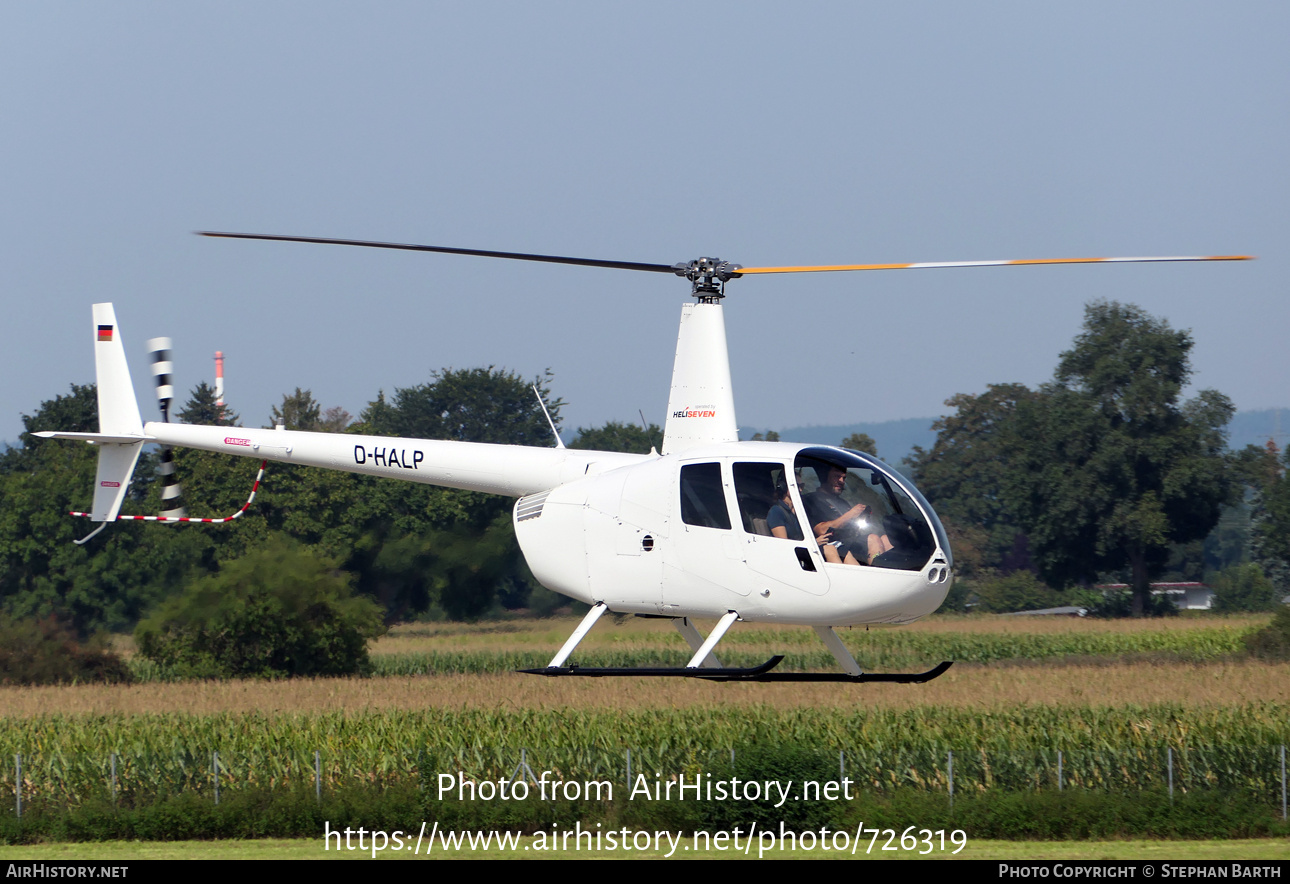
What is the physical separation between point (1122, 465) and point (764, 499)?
5875 centimetres

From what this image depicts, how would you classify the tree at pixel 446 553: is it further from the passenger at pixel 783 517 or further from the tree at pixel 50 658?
the tree at pixel 50 658

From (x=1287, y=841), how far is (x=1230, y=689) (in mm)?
11848

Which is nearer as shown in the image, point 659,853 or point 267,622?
point 659,853

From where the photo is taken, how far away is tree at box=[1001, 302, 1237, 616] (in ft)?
217

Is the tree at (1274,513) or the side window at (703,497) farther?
the tree at (1274,513)

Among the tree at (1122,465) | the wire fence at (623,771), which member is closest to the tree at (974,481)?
the tree at (1122,465)

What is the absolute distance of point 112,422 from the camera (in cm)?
1695

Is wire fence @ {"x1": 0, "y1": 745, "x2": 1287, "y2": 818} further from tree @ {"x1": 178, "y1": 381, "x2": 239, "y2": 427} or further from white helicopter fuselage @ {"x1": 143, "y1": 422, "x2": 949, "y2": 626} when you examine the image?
tree @ {"x1": 178, "y1": 381, "x2": 239, "y2": 427}

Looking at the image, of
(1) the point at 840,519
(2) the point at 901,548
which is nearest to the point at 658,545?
(1) the point at 840,519

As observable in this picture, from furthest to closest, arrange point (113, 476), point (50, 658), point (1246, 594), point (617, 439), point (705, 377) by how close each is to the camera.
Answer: point (1246, 594) → point (617, 439) → point (50, 658) → point (113, 476) → point (705, 377)

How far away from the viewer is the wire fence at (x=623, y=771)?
2412 cm

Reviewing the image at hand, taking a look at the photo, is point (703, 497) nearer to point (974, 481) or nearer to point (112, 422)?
point (112, 422)

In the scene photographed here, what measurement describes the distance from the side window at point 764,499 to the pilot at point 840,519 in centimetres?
21

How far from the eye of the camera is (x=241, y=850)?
22.3 metres
